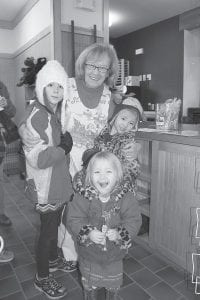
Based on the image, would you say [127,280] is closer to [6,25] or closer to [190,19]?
[190,19]

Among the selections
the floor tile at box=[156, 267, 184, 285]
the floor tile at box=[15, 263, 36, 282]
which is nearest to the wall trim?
the floor tile at box=[15, 263, 36, 282]

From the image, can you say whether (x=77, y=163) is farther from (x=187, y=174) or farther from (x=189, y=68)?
(x=189, y=68)

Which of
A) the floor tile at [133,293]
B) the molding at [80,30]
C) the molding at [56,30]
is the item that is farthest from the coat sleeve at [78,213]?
the molding at [80,30]

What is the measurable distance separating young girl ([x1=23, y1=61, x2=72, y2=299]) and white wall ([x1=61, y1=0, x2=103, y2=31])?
180 centimetres

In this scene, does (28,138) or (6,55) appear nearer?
(28,138)

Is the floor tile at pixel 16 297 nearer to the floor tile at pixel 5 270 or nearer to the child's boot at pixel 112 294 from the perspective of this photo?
the floor tile at pixel 5 270

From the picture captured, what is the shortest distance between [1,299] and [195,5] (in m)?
5.04

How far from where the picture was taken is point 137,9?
16.1ft

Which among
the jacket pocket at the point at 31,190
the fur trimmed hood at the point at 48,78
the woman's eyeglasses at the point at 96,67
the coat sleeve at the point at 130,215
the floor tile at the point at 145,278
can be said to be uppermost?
the woman's eyeglasses at the point at 96,67

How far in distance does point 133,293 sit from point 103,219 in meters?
0.66

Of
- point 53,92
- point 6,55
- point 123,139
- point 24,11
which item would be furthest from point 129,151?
point 6,55

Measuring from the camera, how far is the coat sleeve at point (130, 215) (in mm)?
1347

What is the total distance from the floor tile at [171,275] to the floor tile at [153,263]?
0.04 m

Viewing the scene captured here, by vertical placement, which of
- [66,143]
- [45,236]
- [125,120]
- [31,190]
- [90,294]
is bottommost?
[90,294]
